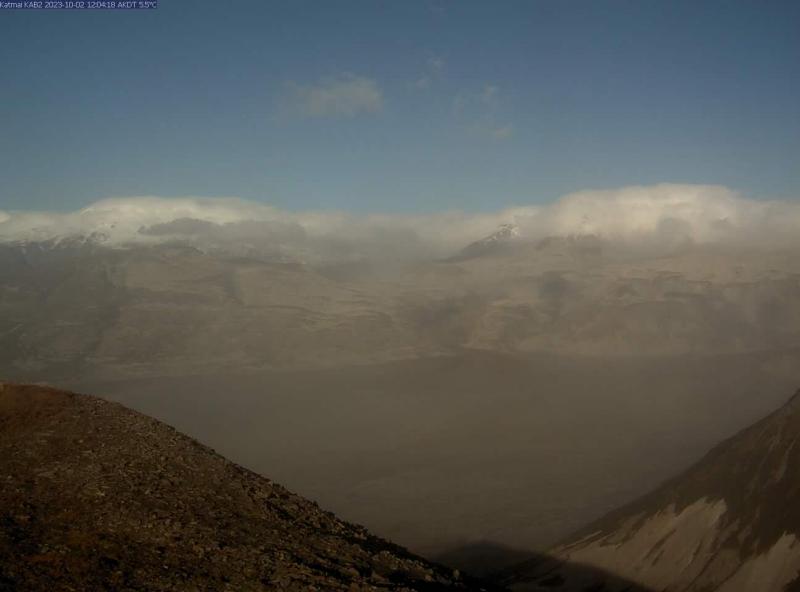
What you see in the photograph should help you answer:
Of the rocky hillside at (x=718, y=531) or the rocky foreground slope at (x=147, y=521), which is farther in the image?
the rocky hillside at (x=718, y=531)

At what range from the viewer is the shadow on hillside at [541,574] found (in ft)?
115

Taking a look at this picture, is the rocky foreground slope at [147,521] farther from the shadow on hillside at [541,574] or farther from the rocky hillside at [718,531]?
the shadow on hillside at [541,574]

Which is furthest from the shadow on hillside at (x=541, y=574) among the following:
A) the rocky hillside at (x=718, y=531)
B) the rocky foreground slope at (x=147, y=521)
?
the rocky foreground slope at (x=147, y=521)

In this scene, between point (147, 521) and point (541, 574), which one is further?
point (541, 574)

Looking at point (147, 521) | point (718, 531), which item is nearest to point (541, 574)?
point (718, 531)

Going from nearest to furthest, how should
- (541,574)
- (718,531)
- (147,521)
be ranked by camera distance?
(147,521), (718,531), (541,574)

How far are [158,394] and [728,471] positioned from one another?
486ft

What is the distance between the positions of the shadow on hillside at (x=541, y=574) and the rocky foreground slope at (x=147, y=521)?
22671mm

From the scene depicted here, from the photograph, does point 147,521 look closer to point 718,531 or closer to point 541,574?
point 541,574

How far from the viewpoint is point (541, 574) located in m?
38.4

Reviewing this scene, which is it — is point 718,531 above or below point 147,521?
below

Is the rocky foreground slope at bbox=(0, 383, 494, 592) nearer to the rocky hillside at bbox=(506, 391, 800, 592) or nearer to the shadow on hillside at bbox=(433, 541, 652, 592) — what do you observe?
the rocky hillside at bbox=(506, 391, 800, 592)

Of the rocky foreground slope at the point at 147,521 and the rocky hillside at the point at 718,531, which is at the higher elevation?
the rocky foreground slope at the point at 147,521

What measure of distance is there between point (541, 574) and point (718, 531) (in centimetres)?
1107
